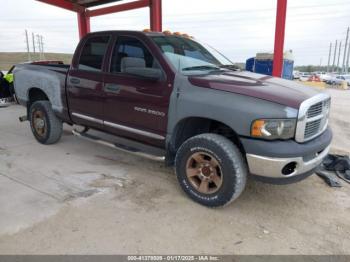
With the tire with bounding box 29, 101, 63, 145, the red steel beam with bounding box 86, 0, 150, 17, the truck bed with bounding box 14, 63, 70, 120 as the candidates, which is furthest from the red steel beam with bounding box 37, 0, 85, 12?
the tire with bounding box 29, 101, 63, 145

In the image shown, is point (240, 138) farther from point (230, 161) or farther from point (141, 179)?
point (141, 179)

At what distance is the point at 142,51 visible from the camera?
4.08m

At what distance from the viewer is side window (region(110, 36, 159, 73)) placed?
13.0 feet

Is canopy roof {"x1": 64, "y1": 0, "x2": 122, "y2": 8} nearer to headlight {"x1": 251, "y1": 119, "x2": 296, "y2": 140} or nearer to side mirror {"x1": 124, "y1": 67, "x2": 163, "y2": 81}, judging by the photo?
side mirror {"x1": 124, "y1": 67, "x2": 163, "y2": 81}

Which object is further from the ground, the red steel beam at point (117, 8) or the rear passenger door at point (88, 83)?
the red steel beam at point (117, 8)

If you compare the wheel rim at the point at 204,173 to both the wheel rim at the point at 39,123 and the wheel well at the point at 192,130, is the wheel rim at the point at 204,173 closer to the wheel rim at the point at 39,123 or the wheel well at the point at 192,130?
the wheel well at the point at 192,130

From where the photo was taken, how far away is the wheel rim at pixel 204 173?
3434mm

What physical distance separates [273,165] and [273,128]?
354 mm

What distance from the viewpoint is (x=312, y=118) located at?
3305 mm

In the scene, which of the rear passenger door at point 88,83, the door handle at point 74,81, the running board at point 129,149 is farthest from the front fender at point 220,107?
the door handle at point 74,81

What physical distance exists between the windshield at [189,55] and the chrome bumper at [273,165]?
134 centimetres

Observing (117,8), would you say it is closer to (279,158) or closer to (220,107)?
(220,107)

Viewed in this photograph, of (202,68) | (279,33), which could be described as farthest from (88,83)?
(279,33)

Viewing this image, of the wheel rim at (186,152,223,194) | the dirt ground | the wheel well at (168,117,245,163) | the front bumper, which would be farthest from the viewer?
the wheel well at (168,117,245,163)
